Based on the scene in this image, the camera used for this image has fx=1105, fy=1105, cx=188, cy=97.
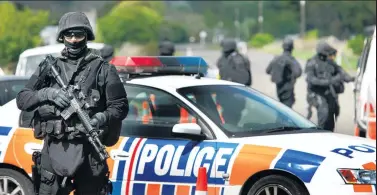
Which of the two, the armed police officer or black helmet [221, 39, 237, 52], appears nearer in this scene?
the armed police officer

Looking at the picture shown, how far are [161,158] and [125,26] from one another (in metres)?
55.9

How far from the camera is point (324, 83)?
1502 cm

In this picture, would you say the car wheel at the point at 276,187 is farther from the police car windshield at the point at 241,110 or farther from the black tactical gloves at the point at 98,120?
the black tactical gloves at the point at 98,120

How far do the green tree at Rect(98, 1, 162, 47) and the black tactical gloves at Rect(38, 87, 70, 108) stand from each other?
5131cm

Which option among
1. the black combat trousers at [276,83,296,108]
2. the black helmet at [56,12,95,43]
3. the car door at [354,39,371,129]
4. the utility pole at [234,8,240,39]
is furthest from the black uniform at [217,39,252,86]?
the utility pole at [234,8,240,39]

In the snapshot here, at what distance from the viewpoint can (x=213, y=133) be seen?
28.3 ft

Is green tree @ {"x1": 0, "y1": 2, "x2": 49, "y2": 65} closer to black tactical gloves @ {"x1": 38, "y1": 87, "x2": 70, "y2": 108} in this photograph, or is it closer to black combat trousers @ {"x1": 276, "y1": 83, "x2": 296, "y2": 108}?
black combat trousers @ {"x1": 276, "y1": 83, "x2": 296, "y2": 108}

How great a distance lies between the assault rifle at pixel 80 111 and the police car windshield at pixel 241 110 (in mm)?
2149

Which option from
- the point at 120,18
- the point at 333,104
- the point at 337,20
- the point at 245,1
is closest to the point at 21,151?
the point at 333,104

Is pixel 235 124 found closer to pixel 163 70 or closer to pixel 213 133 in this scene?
pixel 213 133

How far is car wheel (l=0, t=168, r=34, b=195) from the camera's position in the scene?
8.87 metres

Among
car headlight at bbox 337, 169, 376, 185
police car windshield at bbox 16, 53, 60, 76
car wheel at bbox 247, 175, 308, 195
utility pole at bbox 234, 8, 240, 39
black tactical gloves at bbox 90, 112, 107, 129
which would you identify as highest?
utility pole at bbox 234, 8, 240, 39

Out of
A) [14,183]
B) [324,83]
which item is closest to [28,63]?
[324,83]

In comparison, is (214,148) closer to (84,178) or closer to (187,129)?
(187,129)
